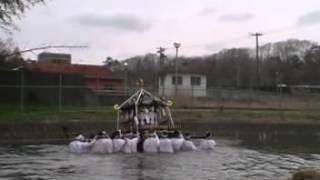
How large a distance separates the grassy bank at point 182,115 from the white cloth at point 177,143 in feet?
42.0

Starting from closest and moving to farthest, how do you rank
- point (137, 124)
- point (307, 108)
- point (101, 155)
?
point (101, 155)
point (137, 124)
point (307, 108)

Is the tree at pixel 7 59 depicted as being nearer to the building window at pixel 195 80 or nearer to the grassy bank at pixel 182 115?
the grassy bank at pixel 182 115

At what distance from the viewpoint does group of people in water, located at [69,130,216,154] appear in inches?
1255

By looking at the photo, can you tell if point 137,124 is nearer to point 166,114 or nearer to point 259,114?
point 166,114

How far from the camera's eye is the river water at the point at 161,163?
23516mm

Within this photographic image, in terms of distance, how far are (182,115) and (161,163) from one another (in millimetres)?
22899

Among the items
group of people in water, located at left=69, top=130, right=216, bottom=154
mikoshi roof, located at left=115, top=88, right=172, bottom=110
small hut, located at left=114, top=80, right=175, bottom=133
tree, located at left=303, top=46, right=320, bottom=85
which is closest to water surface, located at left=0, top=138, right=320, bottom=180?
group of people in water, located at left=69, top=130, right=216, bottom=154

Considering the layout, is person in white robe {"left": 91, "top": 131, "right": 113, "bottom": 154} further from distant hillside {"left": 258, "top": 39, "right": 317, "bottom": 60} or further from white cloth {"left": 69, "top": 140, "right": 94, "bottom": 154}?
distant hillside {"left": 258, "top": 39, "right": 317, "bottom": 60}

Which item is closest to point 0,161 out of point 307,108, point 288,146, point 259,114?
point 288,146

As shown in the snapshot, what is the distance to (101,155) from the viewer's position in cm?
3081

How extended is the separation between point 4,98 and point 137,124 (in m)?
19.6

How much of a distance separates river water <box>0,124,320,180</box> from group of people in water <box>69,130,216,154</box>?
840mm

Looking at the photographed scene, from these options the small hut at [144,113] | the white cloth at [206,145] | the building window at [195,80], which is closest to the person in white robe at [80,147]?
the small hut at [144,113]

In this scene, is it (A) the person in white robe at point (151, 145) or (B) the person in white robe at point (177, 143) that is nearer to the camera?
(A) the person in white robe at point (151, 145)
